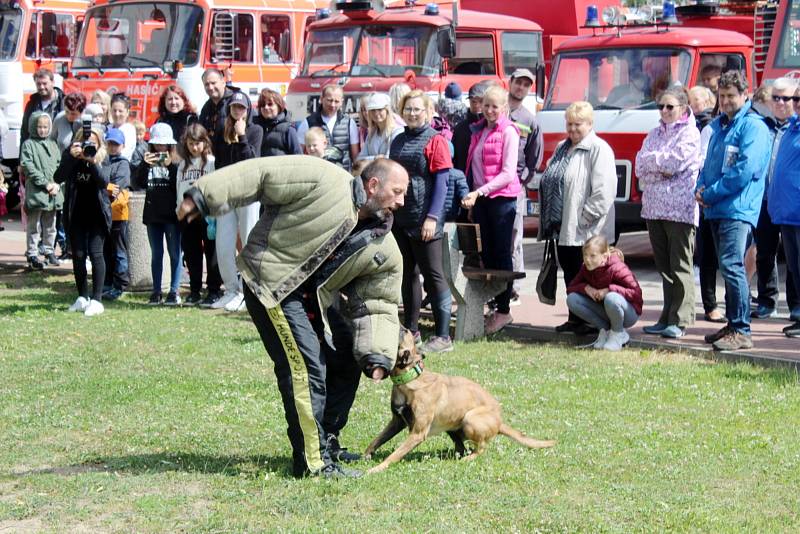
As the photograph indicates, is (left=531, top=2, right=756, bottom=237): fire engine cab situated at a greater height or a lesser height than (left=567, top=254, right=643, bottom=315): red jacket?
greater

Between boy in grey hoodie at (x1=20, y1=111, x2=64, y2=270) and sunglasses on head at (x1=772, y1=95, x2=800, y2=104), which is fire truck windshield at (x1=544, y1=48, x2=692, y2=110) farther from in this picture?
boy in grey hoodie at (x1=20, y1=111, x2=64, y2=270)

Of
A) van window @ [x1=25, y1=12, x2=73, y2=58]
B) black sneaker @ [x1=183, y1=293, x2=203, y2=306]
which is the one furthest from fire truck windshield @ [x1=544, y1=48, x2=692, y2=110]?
van window @ [x1=25, y1=12, x2=73, y2=58]

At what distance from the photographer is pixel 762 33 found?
51.4ft

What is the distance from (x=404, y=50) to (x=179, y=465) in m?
11.0

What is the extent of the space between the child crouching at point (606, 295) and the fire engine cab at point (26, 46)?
12.0 meters

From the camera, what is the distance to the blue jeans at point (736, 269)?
30.9 feet

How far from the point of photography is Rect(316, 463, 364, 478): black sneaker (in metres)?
6.41

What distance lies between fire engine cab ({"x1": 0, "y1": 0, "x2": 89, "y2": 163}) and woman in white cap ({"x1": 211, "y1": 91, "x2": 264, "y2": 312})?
850cm

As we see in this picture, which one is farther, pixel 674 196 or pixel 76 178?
pixel 76 178

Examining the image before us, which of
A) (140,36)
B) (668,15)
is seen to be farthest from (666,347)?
(140,36)

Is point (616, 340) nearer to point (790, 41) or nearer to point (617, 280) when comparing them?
point (617, 280)

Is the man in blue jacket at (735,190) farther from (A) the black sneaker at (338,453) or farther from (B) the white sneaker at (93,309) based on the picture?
(B) the white sneaker at (93,309)

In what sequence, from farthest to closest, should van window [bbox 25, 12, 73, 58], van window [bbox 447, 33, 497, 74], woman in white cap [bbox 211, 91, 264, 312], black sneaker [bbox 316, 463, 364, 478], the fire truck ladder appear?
van window [bbox 25, 12, 73, 58] → van window [bbox 447, 33, 497, 74] → the fire truck ladder → woman in white cap [bbox 211, 91, 264, 312] → black sneaker [bbox 316, 463, 364, 478]

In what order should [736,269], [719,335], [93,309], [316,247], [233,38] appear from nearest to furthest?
1. [316,247]
2. [736,269]
3. [719,335]
4. [93,309]
5. [233,38]
